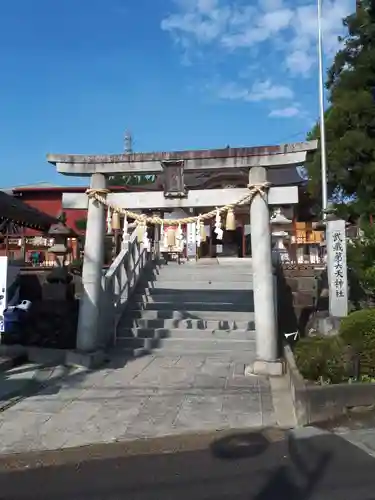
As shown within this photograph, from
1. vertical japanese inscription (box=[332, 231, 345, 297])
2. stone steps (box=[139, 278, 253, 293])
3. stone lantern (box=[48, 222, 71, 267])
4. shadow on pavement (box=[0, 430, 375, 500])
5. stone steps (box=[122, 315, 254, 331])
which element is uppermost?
stone lantern (box=[48, 222, 71, 267])

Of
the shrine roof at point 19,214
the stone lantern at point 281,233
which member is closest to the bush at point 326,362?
the shrine roof at point 19,214

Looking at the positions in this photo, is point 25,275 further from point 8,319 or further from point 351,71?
point 351,71

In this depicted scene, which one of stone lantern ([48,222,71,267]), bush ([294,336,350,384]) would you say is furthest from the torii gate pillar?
stone lantern ([48,222,71,267])

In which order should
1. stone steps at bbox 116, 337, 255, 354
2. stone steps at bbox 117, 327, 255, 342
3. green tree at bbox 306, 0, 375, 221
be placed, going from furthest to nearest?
green tree at bbox 306, 0, 375, 221
stone steps at bbox 117, 327, 255, 342
stone steps at bbox 116, 337, 255, 354

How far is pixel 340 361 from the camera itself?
280 inches

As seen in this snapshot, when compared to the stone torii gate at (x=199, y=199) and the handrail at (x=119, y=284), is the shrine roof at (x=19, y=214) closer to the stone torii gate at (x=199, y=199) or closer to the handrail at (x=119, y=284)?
the stone torii gate at (x=199, y=199)

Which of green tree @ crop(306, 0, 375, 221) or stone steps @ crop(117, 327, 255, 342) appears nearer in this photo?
stone steps @ crop(117, 327, 255, 342)

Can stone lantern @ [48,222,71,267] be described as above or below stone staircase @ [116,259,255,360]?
above

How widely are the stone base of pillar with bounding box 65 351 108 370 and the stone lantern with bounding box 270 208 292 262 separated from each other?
10166 mm

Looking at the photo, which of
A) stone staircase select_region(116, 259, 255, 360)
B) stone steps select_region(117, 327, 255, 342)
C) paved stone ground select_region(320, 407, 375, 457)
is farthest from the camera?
stone steps select_region(117, 327, 255, 342)

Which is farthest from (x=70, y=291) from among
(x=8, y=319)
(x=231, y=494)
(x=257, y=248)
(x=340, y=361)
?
(x=231, y=494)

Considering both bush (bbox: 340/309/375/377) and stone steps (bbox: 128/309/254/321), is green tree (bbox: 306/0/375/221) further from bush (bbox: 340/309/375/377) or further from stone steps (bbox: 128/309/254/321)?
bush (bbox: 340/309/375/377)

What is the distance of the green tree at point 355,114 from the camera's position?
18.9 meters

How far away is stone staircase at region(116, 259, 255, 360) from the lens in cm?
1157
